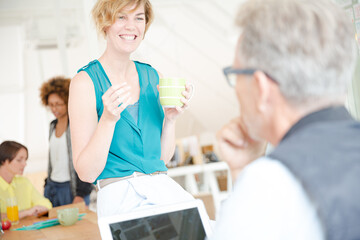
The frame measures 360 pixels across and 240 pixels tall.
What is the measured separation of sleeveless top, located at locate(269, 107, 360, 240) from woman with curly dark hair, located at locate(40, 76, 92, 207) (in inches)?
119

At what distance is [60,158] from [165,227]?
260cm

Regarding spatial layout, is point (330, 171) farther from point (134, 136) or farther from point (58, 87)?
point (58, 87)

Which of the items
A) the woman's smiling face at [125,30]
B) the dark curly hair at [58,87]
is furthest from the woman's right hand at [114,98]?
the dark curly hair at [58,87]

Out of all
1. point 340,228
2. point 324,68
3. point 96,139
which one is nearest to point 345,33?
point 324,68

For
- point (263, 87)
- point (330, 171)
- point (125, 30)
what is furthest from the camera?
point (125, 30)

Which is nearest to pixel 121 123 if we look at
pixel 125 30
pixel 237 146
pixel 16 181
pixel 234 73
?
pixel 125 30

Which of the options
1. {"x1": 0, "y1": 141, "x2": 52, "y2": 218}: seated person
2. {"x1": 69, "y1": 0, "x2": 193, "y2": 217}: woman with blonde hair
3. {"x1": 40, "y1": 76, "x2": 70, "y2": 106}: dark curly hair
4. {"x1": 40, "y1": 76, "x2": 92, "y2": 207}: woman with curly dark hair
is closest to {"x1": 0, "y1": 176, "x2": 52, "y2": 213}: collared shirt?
{"x1": 0, "y1": 141, "x2": 52, "y2": 218}: seated person

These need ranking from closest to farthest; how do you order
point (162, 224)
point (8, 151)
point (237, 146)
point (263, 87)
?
point (263, 87) < point (237, 146) < point (162, 224) < point (8, 151)

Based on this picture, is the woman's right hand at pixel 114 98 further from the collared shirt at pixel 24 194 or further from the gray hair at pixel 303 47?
the collared shirt at pixel 24 194

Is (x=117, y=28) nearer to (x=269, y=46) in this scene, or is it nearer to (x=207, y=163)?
(x=269, y=46)

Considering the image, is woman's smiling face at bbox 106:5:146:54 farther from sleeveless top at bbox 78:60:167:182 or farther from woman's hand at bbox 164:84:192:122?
woman's hand at bbox 164:84:192:122

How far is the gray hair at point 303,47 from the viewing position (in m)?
0.66

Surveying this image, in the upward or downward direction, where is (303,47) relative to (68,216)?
upward

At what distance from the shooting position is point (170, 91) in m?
1.31
